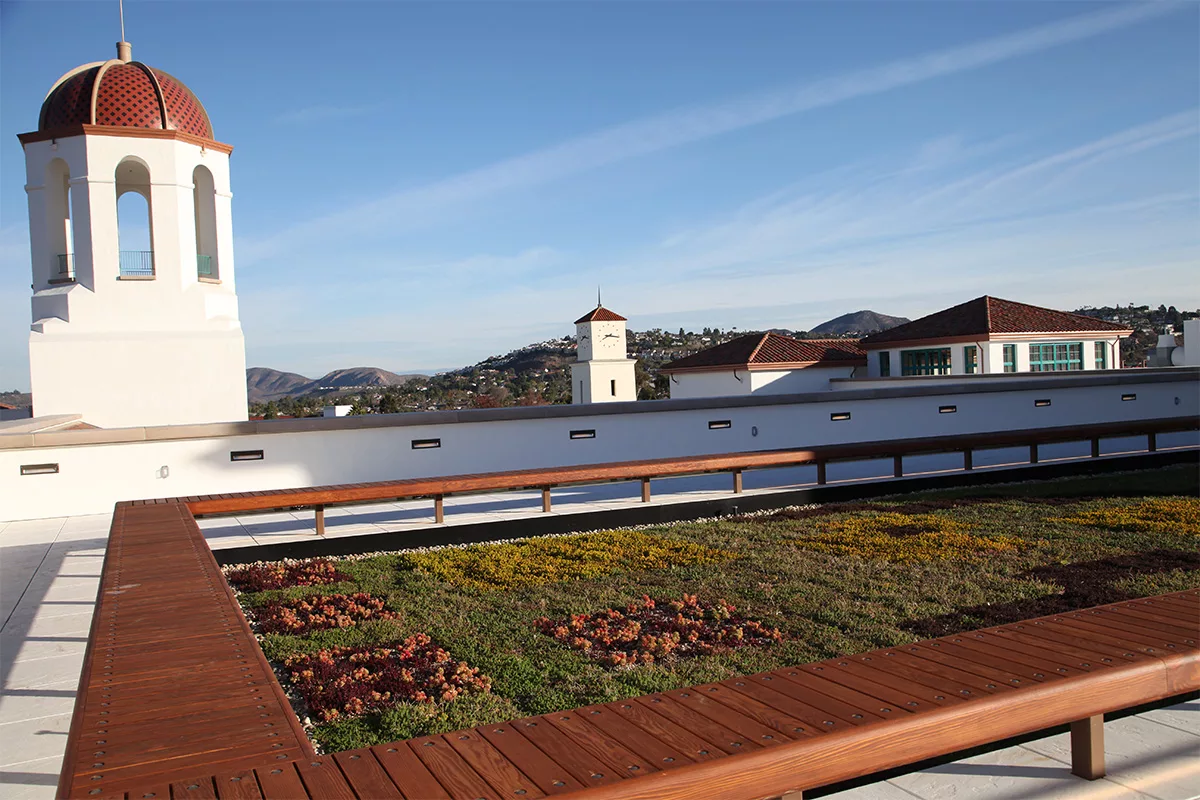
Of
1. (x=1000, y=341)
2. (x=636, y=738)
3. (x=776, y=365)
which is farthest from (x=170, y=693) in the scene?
(x=776, y=365)

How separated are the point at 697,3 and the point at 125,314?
10.8m

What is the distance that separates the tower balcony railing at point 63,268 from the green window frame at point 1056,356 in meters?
24.3

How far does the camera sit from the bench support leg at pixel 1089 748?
2877 millimetres

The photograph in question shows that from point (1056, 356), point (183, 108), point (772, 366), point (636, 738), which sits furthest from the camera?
point (772, 366)

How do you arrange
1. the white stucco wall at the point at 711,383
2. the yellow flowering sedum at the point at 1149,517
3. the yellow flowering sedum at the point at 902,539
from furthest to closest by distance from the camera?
the white stucco wall at the point at 711,383, the yellow flowering sedum at the point at 1149,517, the yellow flowering sedum at the point at 902,539

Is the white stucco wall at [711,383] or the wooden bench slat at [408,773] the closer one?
the wooden bench slat at [408,773]

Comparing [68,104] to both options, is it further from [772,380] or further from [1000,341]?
[1000,341]

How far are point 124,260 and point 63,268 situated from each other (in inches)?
39.6

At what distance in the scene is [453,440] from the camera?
1041cm

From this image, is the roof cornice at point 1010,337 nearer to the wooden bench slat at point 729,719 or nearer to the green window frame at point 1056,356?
the green window frame at point 1056,356

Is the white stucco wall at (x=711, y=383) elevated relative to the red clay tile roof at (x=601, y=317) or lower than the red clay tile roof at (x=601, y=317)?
lower

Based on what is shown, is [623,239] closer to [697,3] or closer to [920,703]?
[697,3]

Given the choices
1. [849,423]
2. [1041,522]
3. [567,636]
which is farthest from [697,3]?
[567,636]

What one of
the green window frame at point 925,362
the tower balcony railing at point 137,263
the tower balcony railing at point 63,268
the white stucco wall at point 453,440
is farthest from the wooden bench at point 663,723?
the green window frame at point 925,362
